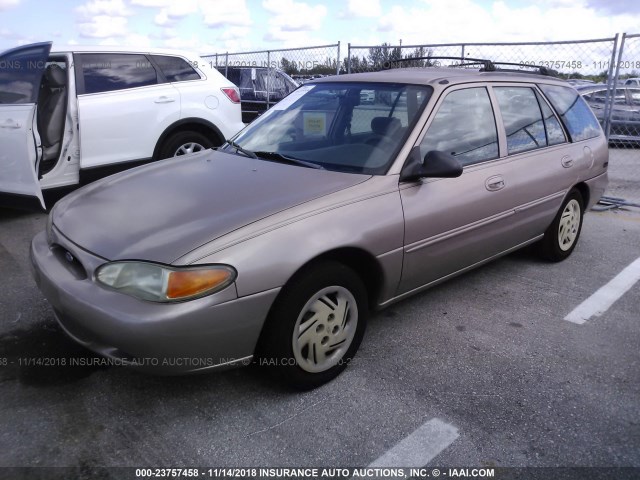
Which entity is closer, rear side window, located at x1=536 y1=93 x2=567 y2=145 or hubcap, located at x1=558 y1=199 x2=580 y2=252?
rear side window, located at x1=536 y1=93 x2=567 y2=145

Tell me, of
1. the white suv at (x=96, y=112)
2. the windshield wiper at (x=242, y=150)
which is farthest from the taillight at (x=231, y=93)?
the windshield wiper at (x=242, y=150)

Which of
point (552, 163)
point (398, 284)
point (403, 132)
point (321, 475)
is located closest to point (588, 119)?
point (552, 163)

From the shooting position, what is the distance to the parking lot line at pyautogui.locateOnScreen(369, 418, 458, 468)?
2.31m

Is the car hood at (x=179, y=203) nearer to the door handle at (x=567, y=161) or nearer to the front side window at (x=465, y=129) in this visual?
the front side window at (x=465, y=129)

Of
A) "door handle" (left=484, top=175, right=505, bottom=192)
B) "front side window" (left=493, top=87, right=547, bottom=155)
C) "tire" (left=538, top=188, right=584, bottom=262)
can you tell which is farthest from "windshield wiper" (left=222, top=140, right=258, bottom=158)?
"tire" (left=538, top=188, right=584, bottom=262)

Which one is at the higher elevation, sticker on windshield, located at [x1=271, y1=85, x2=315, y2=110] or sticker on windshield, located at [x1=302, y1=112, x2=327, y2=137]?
sticker on windshield, located at [x1=271, y1=85, x2=315, y2=110]

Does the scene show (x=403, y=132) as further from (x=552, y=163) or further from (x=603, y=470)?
(x=603, y=470)

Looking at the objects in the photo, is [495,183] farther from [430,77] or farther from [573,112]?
[573,112]

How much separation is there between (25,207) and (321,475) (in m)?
4.09

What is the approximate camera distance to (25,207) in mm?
5008

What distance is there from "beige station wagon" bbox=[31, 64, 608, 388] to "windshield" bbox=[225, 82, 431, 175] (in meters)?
0.01

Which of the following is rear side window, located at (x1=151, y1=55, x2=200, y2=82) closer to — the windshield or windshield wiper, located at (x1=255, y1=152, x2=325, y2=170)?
the windshield

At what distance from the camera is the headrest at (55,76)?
5.70 meters

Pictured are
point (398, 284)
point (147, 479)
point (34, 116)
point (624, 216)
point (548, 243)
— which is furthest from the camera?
point (624, 216)
